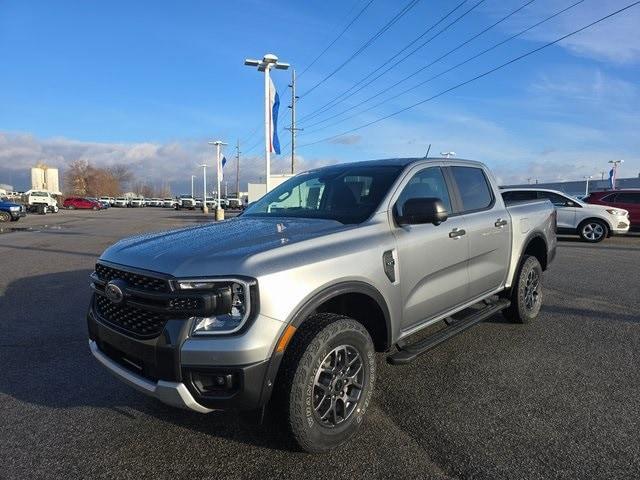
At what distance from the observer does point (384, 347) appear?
3492 millimetres

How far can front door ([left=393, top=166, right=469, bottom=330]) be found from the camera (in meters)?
3.59

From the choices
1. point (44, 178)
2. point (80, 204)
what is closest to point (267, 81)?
point (80, 204)

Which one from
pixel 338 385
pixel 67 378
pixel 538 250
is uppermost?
pixel 538 250

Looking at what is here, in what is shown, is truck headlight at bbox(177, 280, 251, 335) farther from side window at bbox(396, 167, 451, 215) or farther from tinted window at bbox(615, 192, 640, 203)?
tinted window at bbox(615, 192, 640, 203)

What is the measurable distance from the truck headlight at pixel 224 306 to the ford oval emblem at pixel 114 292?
21.0 inches

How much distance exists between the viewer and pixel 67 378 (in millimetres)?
4176

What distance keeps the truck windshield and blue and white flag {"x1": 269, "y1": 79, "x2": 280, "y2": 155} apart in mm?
16997

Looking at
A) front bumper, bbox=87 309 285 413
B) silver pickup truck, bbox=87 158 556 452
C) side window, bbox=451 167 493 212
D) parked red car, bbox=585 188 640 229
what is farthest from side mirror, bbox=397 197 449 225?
parked red car, bbox=585 188 640 229

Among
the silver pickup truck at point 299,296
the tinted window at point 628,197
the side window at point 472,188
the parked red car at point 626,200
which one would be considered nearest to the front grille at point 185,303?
the silver pickup truck at point 299,296

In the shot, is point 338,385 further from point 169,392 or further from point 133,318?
point 133,318

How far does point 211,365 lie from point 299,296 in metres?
0.62

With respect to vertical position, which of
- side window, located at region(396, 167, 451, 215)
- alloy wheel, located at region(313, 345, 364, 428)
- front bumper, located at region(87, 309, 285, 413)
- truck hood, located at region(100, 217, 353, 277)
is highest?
side window, located at region(396, 167, 451, 215)

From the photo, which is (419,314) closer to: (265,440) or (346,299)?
(346,299)

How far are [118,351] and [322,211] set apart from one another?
6.09 feet
